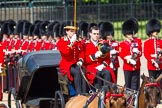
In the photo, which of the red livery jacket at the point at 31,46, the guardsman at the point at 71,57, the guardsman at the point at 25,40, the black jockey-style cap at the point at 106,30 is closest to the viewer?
the guardsman at the point at 71,57

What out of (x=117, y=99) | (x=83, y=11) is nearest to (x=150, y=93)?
(x=117, y=99)

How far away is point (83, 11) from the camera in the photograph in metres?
28.8

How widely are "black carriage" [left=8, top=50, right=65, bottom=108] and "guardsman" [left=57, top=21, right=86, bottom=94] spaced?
34 cm

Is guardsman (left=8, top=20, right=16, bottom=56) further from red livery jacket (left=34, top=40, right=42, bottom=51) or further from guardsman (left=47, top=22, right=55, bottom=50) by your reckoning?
guardsman (left=47, top=22, right=55, bottom=50)

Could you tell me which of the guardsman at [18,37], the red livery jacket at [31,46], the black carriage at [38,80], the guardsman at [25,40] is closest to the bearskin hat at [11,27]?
the guardsman at [18,37]

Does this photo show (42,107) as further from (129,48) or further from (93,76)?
(129,48)

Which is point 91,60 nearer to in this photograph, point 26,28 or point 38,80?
point 38,80

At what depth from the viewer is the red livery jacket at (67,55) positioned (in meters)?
12.6

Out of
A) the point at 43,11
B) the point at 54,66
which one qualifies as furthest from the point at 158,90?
the point at 43,11

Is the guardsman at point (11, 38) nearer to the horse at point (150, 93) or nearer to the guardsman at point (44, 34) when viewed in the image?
the guardsman at point (44, 34)

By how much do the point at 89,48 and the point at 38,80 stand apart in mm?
1320

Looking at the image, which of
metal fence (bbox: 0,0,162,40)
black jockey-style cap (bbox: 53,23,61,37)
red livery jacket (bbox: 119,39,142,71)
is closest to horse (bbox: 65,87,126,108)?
red livery jacket (bbox: 119,39,142,71)

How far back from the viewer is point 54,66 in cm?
1329

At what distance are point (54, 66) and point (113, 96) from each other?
3.01 m
